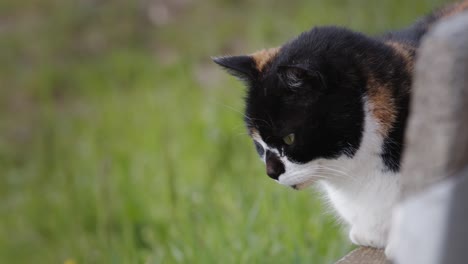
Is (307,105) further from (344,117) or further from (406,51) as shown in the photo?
(406,51)

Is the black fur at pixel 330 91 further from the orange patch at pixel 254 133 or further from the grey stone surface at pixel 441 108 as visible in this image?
the grey stone surface at pixel 441 108

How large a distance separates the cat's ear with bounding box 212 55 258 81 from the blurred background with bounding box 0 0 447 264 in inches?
16.5

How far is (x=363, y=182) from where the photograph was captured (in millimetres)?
1427

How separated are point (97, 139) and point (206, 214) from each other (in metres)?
1.09

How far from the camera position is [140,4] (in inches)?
175

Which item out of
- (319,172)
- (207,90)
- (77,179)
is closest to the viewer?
(319,172)

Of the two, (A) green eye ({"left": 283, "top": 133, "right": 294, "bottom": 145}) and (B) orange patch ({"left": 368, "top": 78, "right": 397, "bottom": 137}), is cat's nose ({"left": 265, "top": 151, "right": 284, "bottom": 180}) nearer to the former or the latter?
(A) green eye ({"left": 283, "top": 133, "right": 294, "bottom": 145})

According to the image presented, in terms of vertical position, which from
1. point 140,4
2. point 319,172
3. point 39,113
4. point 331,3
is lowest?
point 39,113

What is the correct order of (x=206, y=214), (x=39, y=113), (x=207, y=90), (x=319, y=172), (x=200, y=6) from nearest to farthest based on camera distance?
(x=319, y=172)
(x=206, y=214)
(x=207, y=90)
(x=39, y=113)
(x=200, y=6)

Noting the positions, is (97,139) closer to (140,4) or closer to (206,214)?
(206,214)

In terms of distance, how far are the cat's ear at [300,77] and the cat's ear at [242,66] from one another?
12 centimetres

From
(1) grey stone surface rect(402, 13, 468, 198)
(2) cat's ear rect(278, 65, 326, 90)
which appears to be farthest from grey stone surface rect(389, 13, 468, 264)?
(2) cat's ear rect(278, 65, 326, 90)

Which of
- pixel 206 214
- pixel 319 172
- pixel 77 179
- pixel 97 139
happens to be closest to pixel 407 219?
pixel 319 172

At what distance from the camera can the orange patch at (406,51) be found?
1440 mm
